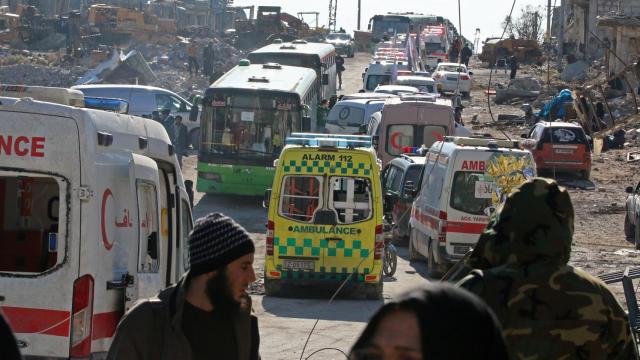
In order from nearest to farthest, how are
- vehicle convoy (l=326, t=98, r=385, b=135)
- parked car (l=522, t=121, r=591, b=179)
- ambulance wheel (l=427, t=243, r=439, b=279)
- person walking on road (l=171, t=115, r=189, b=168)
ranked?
ambulance wheel (l=427, t=243, r=439, b=279) → person walking on road (l=171, t=115, r=189, b=168) → vehicle convoy (l=326, t=98, r=385, b=135) → parked car (l=522, t=121, r=591, b=179)

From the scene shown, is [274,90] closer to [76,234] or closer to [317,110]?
[317,110]

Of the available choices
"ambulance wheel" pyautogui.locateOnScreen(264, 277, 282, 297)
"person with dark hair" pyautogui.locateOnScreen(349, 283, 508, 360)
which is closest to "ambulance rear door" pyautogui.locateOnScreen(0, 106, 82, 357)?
"person with dark hair" pyautogui.locateOnScreen(349, 283, 508, 360)

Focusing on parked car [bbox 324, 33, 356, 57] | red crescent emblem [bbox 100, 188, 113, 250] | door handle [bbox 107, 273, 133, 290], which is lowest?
door handle [bbox 107, 273, 133, 290]

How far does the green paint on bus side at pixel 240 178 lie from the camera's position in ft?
88.8

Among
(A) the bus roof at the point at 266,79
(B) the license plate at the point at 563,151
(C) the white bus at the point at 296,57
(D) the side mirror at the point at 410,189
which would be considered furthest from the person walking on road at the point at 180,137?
(D) the side mirror at the point at 410,189

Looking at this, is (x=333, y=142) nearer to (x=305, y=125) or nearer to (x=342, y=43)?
(x=305, y=125)

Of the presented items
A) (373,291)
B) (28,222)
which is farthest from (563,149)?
(28,222)

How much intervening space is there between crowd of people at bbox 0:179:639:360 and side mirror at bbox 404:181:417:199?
15706 millimetres

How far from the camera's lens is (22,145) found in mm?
7805

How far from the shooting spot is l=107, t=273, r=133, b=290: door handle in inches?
308

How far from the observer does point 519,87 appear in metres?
61.4

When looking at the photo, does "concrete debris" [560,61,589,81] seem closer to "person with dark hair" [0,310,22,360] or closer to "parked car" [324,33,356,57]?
"parked car" [324,33,356,57]

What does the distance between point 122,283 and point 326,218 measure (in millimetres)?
9345

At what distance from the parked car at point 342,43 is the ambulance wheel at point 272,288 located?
64.7 meters
